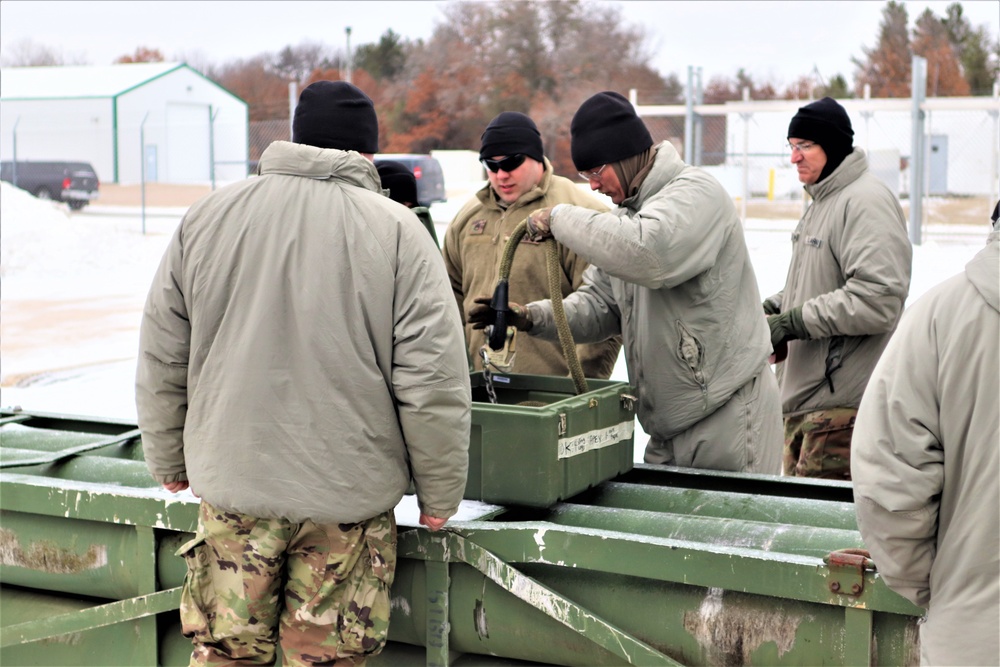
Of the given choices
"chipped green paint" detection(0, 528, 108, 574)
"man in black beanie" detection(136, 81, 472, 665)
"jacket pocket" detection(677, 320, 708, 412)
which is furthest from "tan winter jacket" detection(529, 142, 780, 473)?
"chipped green paint" detection(0, 528, 108, 574)

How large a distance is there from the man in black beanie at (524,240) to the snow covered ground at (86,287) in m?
1.59

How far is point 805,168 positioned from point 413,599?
2499 mm

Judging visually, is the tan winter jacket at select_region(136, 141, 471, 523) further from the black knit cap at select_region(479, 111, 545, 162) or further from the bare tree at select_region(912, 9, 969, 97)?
the bare tree at select_region(912, 9, 969, 97)

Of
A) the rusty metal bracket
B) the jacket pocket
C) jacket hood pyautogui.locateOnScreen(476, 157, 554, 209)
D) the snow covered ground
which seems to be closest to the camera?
the rusty metal bracket

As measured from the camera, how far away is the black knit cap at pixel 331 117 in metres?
2.90

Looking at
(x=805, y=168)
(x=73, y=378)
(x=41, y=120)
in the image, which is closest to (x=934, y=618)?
(x=805, y=168)

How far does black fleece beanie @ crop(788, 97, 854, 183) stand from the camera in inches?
177

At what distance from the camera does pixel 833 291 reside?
4.40 meters

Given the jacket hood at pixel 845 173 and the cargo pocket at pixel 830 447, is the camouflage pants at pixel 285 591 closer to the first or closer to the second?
the cargo pocket at pixel 830 447

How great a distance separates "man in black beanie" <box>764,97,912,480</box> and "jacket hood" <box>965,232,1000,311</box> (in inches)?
87.7

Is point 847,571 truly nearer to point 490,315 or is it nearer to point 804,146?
point 490,315

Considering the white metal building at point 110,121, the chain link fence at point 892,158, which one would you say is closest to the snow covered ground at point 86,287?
the chain link fence at point 892,158

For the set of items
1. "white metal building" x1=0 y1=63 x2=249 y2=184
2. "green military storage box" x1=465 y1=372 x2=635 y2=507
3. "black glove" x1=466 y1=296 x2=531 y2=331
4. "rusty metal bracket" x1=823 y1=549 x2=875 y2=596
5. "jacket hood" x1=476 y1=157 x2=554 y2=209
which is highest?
"white metal building" x1=0 y1=63 x2=249 y2=184

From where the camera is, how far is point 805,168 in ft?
15.0
